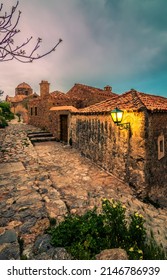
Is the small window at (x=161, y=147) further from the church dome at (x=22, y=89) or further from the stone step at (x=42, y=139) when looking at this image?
the church dome at (x=22, y=89)

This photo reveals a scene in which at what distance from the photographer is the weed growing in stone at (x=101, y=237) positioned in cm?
329

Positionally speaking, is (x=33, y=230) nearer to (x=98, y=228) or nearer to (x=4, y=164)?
(x=98, y=228)

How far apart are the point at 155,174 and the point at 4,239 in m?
5.48

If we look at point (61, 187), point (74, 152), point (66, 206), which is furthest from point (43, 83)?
point (66, 206)

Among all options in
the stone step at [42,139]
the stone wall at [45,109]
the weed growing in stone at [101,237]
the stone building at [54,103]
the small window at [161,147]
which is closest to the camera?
the weed growing in stone at [101,237]

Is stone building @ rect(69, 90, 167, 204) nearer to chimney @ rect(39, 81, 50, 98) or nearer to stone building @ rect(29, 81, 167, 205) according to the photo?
stone building @ rect(29, 81, 167, 205)

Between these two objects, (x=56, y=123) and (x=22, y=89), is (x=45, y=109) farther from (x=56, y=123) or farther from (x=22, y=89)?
(x=22, y=89)

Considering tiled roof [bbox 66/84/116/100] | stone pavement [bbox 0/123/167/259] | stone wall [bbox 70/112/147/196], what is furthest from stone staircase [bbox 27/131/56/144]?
tiled roof [bbox 66/84/116/100]

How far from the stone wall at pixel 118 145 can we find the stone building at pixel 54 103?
15.6 ft

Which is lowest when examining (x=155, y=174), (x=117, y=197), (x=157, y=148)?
(x=117, y=197)

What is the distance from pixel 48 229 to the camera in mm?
4090

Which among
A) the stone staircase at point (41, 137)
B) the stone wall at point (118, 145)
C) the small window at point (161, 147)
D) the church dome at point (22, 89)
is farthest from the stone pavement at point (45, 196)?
the church dome at point (22, 89)

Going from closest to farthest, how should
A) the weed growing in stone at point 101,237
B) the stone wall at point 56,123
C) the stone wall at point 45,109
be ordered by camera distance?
the weed growing in stone at point 101,237, the stone wall at point 56,123, the stone wall at point 45,109

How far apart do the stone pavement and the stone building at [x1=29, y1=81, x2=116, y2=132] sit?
5.85 meters
